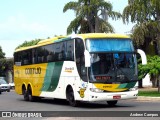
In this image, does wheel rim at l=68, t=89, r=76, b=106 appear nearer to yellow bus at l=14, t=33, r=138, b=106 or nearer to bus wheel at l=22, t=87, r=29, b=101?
yellow bus at l=14, t=33, r=138, b=106

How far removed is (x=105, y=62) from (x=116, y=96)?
5.36 feet

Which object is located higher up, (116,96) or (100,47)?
(100,47)

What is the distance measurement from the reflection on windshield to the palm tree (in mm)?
22910

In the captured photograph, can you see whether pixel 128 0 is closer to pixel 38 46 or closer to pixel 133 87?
pixel 38 46

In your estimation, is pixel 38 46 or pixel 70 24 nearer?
pixel 38 46

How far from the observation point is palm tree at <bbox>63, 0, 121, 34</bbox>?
4397 centimetres

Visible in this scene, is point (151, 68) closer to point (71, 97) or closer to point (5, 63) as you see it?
point (71, 97)

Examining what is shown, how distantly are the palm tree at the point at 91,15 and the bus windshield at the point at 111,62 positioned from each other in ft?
74.0

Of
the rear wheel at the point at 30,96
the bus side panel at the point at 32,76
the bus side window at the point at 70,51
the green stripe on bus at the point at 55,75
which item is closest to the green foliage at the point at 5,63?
the bus side panel at the point at 32,76

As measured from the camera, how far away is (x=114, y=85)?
20656 mm

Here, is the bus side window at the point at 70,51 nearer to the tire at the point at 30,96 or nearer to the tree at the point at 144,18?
the tire at the point at 30,96

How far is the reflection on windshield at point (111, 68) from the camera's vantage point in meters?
20.6

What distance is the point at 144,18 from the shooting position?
37969 mm

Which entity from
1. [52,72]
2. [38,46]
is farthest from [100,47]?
[38,46]
